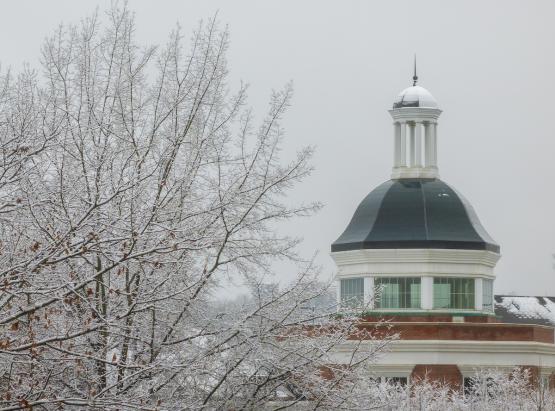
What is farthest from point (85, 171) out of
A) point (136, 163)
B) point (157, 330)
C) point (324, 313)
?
point (324, 313)

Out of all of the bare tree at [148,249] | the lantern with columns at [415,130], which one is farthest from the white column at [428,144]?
the bare tree at [148,249]

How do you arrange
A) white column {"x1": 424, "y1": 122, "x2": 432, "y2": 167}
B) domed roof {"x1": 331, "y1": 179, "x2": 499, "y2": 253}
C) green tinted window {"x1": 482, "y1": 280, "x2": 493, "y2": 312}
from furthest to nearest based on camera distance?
white column {"x1": 424, "y1": 122, "x2": 432, "y2": 167}
green tinted window {"x1": 482, "y1": 280, "x2": 493, "y2": 312}
domed roof {"x1": 331, "y1": 179, "x2": 499, "y2": 253}

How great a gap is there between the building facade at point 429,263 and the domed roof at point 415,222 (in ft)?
0.12

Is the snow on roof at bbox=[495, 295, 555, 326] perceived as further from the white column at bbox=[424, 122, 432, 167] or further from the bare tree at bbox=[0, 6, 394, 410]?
the bare tree at bbox=[0, 6, 394, 410]

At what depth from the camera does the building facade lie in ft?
197

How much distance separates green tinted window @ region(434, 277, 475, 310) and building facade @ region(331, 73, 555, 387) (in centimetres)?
4

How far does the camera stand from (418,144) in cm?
6831

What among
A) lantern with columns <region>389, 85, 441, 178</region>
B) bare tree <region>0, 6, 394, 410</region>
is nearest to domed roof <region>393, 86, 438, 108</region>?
lantern with columns <region>389, 85, 441, 178</region>

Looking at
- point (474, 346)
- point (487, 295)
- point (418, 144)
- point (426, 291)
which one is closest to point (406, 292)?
point (426, 291)

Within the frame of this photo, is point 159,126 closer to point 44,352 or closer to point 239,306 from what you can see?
point 239,306

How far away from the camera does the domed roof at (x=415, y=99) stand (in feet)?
222

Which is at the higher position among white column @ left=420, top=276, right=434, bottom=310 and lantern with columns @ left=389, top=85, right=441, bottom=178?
lantern with columns @ left=389, top=85, right=441, bottom=178

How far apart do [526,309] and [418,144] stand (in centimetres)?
1133

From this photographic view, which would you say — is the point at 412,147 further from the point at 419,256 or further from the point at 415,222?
the point at 419,256
